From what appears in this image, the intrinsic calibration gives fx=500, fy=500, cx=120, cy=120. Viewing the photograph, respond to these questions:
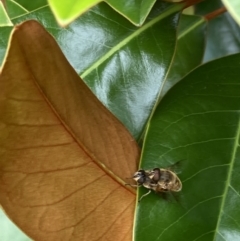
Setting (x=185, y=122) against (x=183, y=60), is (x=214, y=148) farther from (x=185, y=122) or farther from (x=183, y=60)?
(x=183, y=60)

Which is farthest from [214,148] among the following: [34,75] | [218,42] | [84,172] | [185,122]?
[218,42]

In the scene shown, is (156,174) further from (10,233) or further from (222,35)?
(222,35)

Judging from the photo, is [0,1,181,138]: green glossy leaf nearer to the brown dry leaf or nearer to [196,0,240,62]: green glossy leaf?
the brown dry leaf

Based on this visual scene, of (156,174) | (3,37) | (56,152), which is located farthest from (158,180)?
(3,37)

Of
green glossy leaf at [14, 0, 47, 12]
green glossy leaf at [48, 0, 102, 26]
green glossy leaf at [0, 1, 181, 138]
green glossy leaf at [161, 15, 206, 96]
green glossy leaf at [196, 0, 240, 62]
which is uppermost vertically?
green glossy leaf at [48, 0, 102, 26]

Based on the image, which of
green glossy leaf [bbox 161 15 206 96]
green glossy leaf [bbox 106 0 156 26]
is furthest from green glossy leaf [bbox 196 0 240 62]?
green glossy leaf [bbox 106 0 156 26]

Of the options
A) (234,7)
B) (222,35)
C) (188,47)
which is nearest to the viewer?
(234,7)
